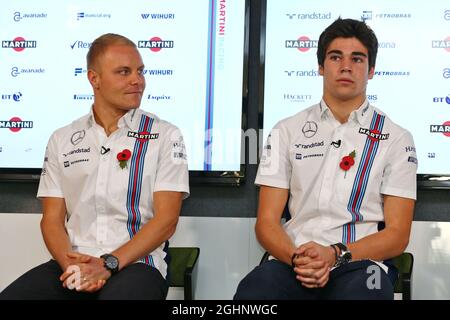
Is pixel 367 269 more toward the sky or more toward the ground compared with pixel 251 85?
more toward the ground

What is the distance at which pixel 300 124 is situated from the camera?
2.94 meters

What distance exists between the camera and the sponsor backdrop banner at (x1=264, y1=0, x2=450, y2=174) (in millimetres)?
3418

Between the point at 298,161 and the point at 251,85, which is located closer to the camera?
the point at 298,161

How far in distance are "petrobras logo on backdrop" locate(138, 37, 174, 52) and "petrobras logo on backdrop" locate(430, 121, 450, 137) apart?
1.40 meters

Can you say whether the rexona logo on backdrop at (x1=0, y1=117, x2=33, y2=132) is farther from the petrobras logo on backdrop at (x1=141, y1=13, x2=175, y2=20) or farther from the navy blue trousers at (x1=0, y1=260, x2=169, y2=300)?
the navy blue trousers at (x1=0, y1=260, x2=169, y2=300)

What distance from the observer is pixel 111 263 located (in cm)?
258

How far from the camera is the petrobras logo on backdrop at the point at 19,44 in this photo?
11.8 feet

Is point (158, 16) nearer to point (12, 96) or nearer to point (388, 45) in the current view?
point (12, 96)

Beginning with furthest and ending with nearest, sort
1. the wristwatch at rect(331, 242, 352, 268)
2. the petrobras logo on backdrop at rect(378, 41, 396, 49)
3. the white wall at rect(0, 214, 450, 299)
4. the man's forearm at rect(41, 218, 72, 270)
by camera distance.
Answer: the petrobras logo on backdrop at rect(378, 41, 396, 49), the white wall at rect(0, 214, 450, 299), the man's forearm at rect(41, 218, 72, 270), the wristwatch at rect(331, 242, 352, 268)

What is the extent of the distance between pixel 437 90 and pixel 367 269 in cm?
129

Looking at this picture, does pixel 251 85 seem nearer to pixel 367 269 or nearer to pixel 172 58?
pixel 172 58

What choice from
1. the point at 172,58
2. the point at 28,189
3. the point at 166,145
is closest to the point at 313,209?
the point at 166,145

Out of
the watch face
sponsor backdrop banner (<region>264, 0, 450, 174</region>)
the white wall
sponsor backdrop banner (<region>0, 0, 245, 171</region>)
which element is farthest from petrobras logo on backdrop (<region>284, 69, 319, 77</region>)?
the watch face

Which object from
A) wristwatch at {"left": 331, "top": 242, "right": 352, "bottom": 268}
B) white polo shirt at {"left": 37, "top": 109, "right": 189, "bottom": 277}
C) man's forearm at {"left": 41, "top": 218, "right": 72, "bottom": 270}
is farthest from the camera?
white polo shirt at {"left": 37, "top": 109, "right": 189, "bottom": 277}
